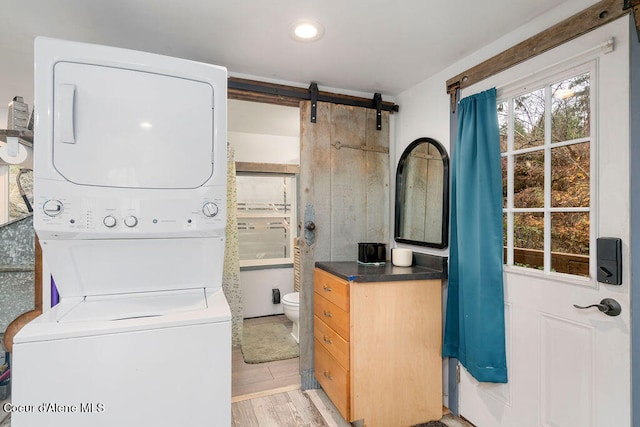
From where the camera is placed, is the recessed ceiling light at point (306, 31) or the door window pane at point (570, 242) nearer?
the door window pane at point (570, 242)

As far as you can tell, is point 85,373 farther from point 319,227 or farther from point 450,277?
point 450,277

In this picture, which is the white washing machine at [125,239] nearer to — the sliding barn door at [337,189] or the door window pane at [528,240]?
the sliding barn door at [337,189]

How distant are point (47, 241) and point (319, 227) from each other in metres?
1.59

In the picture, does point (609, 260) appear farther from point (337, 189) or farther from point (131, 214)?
point (131, 214)

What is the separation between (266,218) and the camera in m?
3.99

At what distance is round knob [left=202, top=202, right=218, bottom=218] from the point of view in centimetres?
134

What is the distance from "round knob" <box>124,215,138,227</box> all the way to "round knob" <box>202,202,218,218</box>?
9.9 inches

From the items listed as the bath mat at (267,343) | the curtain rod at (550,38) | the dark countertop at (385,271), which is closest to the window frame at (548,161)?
the curtain rod at (550,38)

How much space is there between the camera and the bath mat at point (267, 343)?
113 inches

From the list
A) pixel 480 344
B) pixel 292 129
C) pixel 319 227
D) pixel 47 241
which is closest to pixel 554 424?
pixel 480 344

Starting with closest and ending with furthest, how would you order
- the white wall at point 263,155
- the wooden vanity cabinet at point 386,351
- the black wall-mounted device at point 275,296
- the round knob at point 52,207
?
the round knob at point 52,207, the wooden vanity cabinet at point 386,351, the white wall at point 263,155, the black wall-mounted device at point 275,296

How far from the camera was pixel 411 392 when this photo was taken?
1.95m

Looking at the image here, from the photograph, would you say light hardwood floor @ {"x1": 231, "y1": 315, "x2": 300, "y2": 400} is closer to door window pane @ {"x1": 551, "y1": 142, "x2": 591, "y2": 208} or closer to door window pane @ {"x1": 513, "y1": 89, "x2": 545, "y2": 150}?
door window pane @ {"x1": 551, "y1": 142, "x2": 591, "y2": 208}

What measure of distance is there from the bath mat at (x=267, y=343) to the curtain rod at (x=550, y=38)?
244 cm
